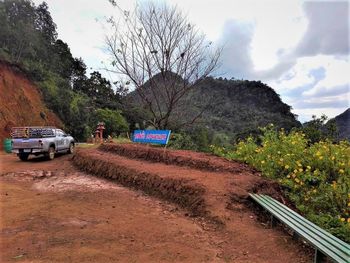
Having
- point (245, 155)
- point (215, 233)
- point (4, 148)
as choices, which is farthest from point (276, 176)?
point (4, 148)

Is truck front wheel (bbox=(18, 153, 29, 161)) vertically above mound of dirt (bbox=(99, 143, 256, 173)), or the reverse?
mound of dirt (bbox=(99, 143, 256, 173))

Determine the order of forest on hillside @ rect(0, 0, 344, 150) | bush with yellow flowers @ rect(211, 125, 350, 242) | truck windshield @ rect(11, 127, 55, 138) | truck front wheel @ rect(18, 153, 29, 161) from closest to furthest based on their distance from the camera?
bush with yellow flowers @ rect(211, 125, 350, 242), truck windshield @ rect(11, 127, 55, 138), truck front wheel @ rect(18, 153, 29, 161), forest on hillside @ rect(0, 0, 344, 150)

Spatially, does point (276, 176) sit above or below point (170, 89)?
below

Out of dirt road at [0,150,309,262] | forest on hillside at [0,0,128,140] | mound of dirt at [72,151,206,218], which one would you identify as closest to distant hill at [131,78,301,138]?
forest on hillside at [0,0,128,140]

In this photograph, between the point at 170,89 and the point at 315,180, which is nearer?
the point at 315,180

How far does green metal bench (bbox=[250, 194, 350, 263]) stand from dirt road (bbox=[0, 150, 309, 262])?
12.5 inches

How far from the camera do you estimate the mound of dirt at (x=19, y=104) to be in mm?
25430

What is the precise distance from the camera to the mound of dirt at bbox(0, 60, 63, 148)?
2543 cm

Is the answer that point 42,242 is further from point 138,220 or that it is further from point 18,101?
point 18,101

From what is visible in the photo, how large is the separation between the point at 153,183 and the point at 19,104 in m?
21.6

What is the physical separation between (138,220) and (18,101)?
23.8 meters

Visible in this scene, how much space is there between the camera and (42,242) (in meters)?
5.49

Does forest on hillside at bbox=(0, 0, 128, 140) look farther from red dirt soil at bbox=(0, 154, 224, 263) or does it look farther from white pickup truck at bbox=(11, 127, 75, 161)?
red dirt soil at bbox=(0, 154, 224, 263)

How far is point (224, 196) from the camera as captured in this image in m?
7.02
